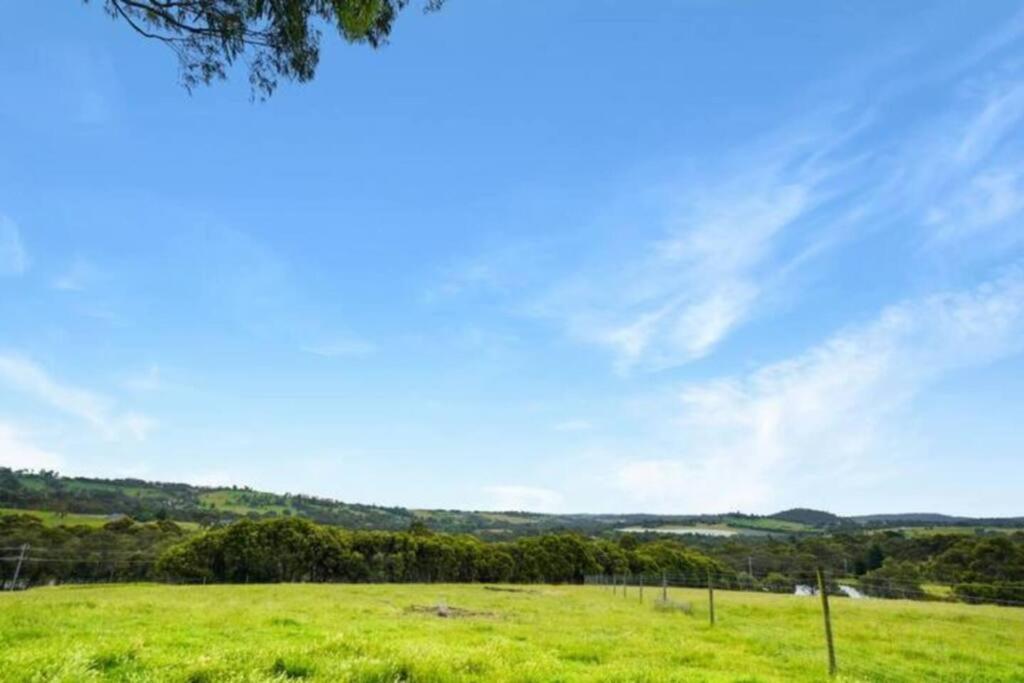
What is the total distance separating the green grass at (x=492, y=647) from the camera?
29.9 feet

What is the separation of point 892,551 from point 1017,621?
89432 millimetres

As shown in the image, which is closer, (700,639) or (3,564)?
(700,639)

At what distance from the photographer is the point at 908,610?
102ft

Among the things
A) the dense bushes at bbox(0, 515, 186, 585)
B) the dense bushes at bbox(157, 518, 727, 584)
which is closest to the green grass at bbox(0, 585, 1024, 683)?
the dense bushes at bbox(157, 518, 727, 584)

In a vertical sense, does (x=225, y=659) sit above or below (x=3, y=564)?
above

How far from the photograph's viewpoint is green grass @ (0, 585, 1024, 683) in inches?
358

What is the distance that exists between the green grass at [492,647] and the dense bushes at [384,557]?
57.9 m

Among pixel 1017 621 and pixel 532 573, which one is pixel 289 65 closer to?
pixel 1017 621

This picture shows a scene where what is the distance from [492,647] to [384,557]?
78.1m

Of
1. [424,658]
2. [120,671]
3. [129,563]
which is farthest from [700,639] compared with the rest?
[129,563]

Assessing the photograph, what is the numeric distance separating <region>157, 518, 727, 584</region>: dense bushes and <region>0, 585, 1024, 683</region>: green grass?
2279 inches

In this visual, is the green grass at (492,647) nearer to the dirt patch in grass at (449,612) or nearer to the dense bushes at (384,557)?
the dirt patch in grass at (449,612)

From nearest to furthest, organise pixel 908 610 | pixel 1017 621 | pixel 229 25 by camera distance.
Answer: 1. pixel 229 25
2. pixel 1017 621
3. pixel 908 610

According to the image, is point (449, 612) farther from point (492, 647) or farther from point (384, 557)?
point (384, 557)
